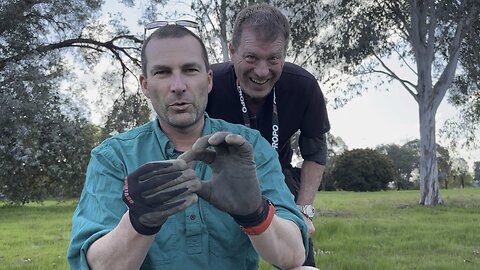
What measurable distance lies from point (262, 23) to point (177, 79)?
1292mm

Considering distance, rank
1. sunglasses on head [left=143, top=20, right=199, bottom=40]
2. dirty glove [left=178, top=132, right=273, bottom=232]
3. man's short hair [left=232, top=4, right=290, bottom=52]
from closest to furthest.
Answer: dirty glove [left=178, top=132, right=273, bottom=232] < sunglasses on head [left=143, top=20, right=199, bottom=40] < man's short hair [left=232, top=4, right=290, bottom=52]

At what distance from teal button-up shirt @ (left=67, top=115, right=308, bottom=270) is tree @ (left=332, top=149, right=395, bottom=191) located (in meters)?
58.9

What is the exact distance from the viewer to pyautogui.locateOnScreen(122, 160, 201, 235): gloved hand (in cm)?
193

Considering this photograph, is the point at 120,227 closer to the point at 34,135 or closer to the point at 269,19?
the point at 269,19

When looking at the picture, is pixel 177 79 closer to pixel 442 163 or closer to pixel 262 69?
pixel 262 69

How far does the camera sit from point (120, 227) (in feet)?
7.00

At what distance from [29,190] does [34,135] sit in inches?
295

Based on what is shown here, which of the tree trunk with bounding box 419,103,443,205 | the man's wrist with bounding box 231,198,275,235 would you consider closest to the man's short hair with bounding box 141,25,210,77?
the man's wrist with bounding box 231,198,275,235

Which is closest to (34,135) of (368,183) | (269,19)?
(269,19)

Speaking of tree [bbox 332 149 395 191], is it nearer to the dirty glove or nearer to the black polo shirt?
the black polo shirt

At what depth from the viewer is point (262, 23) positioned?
3623mm

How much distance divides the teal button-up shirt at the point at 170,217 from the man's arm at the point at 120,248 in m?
0.15

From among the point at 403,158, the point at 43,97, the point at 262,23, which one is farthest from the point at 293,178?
the point at 403,158

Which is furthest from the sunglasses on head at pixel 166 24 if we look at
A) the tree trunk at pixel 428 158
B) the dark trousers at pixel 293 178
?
the tree trunk at pixel 428 158
